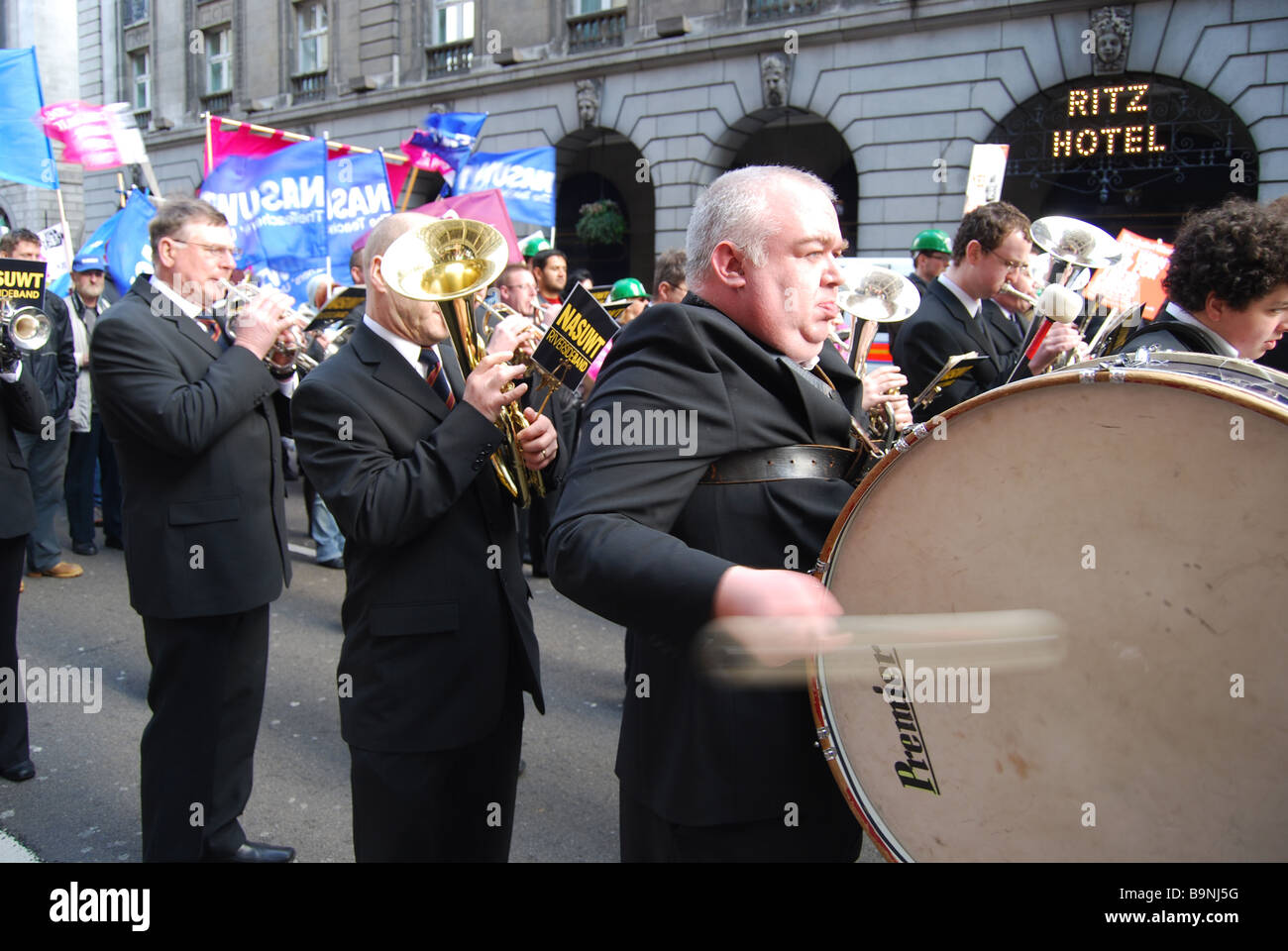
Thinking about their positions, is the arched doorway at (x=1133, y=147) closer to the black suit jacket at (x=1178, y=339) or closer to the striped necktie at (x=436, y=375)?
the black suit jacket at (x=1178, y=339)

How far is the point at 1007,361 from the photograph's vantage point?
4.23 metres

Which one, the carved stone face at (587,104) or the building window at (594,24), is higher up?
the building window at (594,24)

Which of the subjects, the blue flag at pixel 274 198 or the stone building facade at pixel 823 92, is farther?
the stone building facade at pixel 823 92

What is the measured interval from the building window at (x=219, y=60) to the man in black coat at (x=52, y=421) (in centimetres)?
1905

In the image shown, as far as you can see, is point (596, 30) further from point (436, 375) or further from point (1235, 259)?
point (1235, 259)

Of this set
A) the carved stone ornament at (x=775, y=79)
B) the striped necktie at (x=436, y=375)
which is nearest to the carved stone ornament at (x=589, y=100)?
the carved stone ornament at (x=775, y=79)

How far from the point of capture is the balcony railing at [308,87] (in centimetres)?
2111

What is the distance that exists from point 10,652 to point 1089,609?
4.16 meters

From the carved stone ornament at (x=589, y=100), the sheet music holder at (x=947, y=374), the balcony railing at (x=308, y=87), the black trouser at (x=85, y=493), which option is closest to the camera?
the sheet music holder at (x=947, y=374)

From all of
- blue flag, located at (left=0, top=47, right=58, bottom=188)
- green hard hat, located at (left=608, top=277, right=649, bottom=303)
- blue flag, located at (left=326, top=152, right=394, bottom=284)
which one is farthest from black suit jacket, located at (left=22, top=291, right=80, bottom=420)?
green hard hat, located at (left=608, top=277, right=649, bottom=303)

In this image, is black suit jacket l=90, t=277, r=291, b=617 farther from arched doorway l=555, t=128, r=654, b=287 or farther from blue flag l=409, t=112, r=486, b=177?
arched doorway l=555, t=128, r=654, b=287

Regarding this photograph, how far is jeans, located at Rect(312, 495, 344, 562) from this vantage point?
24.1ft

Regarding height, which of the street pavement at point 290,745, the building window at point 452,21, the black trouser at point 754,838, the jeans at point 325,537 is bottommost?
the street pavement at point 290,745

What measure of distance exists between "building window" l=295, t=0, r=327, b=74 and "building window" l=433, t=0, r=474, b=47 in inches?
142
